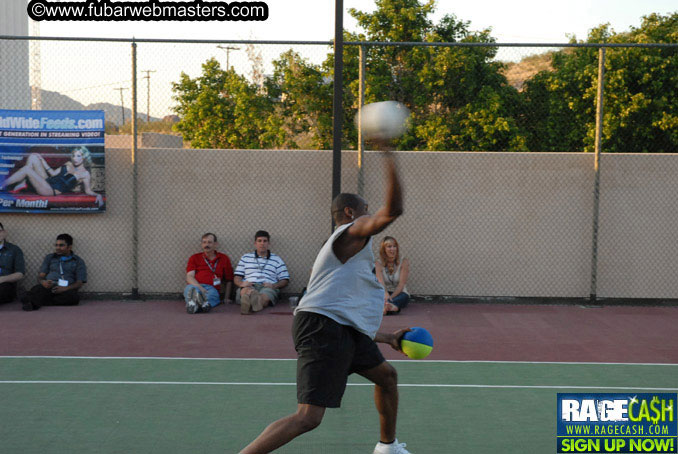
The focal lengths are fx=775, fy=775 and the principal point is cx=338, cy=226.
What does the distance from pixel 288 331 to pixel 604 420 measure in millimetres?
5511

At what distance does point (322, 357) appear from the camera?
4.37 meters

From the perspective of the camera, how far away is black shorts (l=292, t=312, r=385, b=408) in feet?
14.2

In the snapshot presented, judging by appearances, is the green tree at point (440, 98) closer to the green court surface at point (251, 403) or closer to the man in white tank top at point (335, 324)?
the green court surface at point (251, 403)

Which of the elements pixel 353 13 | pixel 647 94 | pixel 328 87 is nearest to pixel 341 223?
pixel 328 87

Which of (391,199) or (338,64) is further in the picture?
(338,64)

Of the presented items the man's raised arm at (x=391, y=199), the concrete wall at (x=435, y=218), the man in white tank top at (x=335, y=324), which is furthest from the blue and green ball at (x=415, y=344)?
the concrete wall at (x=435, y=218)

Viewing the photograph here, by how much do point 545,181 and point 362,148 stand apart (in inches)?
109

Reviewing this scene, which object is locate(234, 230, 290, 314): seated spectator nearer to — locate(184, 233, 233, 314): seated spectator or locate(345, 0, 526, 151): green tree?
locate(184, 233, 233, 314): seated spectator

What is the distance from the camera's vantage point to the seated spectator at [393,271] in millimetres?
10703

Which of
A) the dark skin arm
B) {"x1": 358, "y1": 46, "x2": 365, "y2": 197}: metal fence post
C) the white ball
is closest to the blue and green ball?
the dark skin arm

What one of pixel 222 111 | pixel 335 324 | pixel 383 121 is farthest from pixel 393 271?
pixel 383 121

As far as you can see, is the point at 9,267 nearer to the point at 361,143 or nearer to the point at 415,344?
the point at 361,143

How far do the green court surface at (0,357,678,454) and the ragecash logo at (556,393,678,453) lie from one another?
2.52 ft

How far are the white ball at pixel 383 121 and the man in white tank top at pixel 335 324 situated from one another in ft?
1.34
